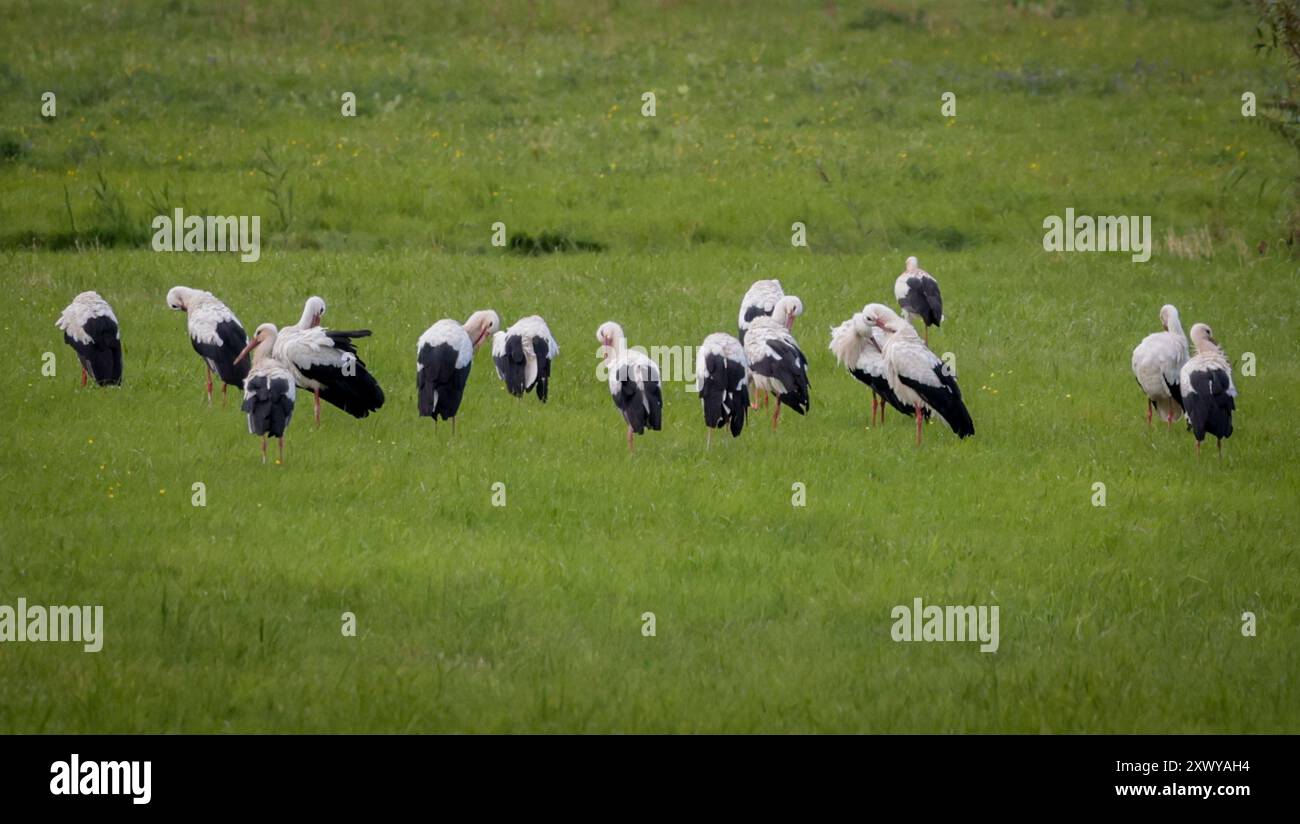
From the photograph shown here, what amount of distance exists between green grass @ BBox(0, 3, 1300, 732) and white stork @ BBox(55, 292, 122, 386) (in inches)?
11.2

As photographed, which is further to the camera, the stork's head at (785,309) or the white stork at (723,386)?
the stork's head at (785,309)

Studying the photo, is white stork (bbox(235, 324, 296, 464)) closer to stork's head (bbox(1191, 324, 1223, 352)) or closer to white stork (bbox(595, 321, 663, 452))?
white stork (bbox(595, 321, 663, 452))

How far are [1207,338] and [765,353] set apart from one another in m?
4.78

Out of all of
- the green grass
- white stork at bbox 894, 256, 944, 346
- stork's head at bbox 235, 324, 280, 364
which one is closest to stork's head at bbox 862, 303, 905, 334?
the green grass

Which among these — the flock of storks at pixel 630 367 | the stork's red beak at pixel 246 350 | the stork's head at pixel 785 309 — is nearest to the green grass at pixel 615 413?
the flock of storks at pixel 630 367

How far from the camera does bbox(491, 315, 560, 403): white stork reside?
18.9 metres

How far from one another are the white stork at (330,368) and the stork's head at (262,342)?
0.09 metres

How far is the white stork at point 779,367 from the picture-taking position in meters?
17.6

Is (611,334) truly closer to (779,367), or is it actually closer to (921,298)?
(779,367)

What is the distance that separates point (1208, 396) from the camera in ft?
53.2

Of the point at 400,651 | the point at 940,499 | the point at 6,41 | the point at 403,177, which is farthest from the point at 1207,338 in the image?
the point at 6,41

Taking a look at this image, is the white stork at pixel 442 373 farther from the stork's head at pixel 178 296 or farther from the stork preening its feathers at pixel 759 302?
the stork preening its feathers at pixel 759 302

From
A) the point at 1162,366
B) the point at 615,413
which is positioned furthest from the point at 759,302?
the point at 1162,366

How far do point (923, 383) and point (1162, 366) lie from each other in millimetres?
2568
